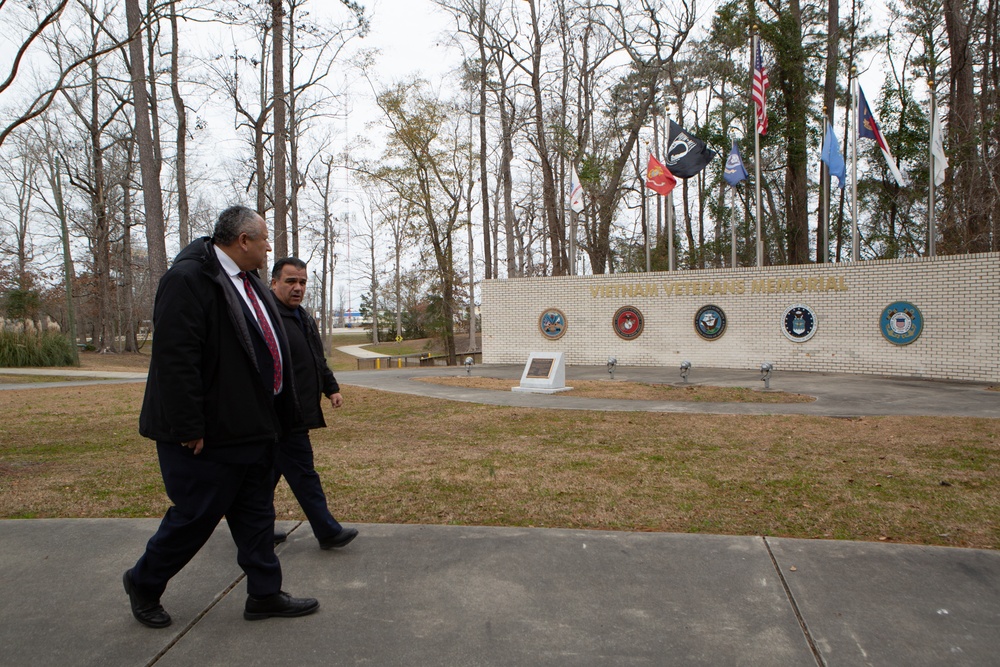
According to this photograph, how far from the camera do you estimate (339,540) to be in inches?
162

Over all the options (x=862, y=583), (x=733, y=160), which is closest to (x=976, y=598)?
(x=862, y=583)

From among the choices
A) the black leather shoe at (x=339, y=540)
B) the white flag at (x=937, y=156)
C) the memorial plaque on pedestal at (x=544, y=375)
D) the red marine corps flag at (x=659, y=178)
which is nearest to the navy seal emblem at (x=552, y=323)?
the red marine corps flag at (x=659, y=178)

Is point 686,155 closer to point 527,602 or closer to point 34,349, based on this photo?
point 527,602

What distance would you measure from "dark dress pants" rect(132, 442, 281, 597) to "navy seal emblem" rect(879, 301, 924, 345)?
51.8 ft

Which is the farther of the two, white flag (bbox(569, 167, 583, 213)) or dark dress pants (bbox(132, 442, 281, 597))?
white flag (bbox(569, 167, 583, 213))

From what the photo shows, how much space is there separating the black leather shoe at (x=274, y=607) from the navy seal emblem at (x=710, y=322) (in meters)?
16.4

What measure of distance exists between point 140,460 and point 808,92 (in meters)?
24.8

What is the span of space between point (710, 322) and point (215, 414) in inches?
659

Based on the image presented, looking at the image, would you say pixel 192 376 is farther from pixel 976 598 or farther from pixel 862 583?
pixel 976 598

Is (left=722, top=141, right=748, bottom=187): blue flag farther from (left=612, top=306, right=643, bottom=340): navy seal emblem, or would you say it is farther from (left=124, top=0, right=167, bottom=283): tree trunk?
(left=124, top=0, right=167, bottom=283): tree trunk

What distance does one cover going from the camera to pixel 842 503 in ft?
16.3

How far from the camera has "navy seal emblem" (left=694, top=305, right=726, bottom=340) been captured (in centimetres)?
1833

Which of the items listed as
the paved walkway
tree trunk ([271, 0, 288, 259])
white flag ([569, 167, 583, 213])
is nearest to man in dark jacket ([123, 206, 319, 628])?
the paved walkway

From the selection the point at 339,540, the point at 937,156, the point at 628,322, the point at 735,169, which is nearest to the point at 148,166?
the point at 628,322
